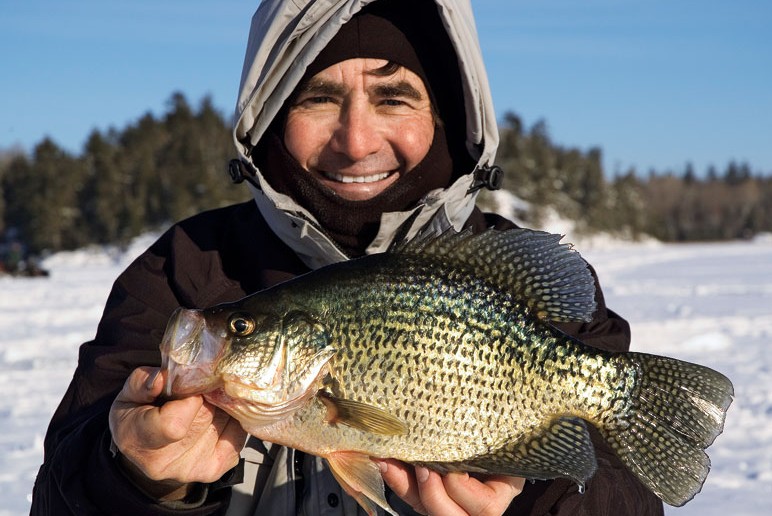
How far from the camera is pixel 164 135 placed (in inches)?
1852

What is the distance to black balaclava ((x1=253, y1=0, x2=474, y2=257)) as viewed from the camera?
102 inches

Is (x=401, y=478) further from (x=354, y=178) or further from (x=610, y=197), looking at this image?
(x=610, y=197)

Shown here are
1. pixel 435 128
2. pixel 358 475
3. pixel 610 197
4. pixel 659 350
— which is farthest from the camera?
pixel 610 197

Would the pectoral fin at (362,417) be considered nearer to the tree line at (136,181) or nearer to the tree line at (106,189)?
the tree line at (136,181)

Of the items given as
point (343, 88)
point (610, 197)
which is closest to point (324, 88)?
point (343, 88)

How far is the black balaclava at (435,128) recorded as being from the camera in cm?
260

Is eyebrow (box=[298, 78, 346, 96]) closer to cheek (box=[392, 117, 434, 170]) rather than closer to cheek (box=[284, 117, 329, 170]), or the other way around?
cheek (box=[284, 117, 329, 170])

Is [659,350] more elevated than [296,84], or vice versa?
[296,84]

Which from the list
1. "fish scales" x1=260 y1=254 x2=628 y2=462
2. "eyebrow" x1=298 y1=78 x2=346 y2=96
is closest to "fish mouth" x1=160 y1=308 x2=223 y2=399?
"fish scales" x1=260 y1=254 x2=628 y2=462

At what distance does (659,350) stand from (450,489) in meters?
7.92

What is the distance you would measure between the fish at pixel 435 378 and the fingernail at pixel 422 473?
42mm

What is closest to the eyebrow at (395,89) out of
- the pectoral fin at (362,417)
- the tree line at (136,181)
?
the pectoral fin at (362,417)

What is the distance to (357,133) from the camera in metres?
2.50

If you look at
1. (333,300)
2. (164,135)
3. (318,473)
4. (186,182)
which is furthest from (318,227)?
(164,135)
